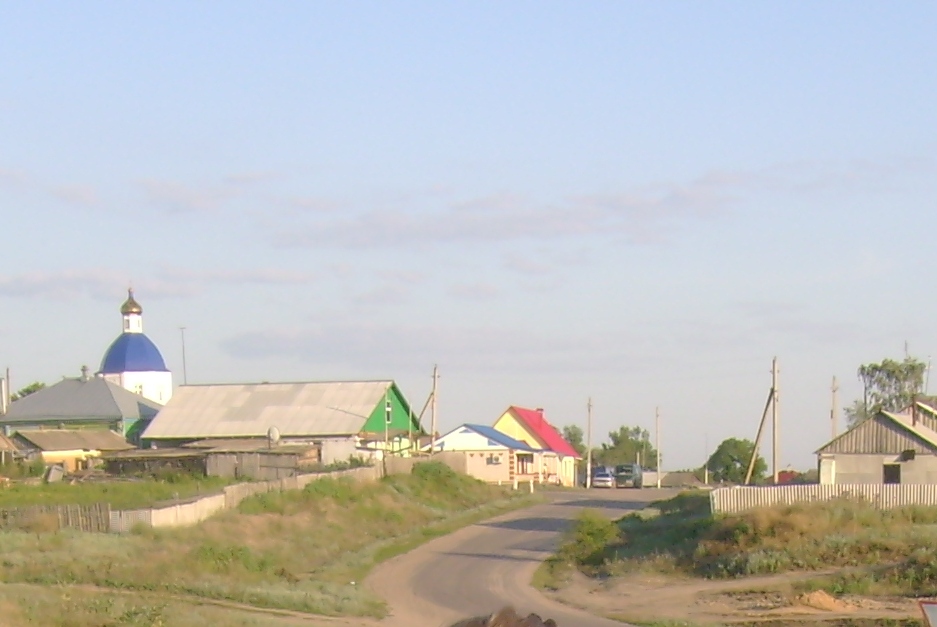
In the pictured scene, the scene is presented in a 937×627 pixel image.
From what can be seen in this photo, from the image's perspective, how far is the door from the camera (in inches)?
1783

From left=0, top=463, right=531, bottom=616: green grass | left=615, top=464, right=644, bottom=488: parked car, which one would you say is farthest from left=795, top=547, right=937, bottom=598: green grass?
left=615, top=464, right=644, bottom=488: parked car

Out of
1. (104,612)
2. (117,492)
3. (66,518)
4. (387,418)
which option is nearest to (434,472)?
(387,418)

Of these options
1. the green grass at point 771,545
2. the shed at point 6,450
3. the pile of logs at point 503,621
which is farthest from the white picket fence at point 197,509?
the pile of logs at point 503,621

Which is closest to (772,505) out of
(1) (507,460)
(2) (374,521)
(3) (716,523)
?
(3) (716,523)

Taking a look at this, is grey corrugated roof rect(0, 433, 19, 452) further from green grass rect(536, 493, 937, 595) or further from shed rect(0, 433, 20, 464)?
green grass rect(536, 493, 937, 595)

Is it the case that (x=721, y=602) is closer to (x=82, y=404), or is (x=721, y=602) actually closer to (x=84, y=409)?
(x=84, y=409)

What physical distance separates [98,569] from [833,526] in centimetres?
1890

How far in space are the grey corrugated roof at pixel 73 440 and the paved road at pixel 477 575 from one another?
871 inches

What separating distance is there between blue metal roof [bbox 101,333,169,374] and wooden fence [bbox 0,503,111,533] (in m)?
45.7

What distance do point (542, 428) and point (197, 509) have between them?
5029 centimetres

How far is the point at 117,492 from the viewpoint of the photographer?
46.7 m

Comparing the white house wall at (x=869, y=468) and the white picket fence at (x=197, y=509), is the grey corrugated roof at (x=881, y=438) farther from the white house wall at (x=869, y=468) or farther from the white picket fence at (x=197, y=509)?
the white picket fence at (x=197, y=509)

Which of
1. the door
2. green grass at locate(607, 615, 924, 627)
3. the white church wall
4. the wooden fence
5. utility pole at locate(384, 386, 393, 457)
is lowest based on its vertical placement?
green grass at locate(607, 615, 924, 627)

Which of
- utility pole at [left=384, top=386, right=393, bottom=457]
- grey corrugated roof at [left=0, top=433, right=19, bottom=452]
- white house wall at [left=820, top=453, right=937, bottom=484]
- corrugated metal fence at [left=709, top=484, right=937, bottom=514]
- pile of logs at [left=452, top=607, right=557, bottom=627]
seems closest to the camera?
pile of logs at [left=452, top=607, right=557, bottom=627]
